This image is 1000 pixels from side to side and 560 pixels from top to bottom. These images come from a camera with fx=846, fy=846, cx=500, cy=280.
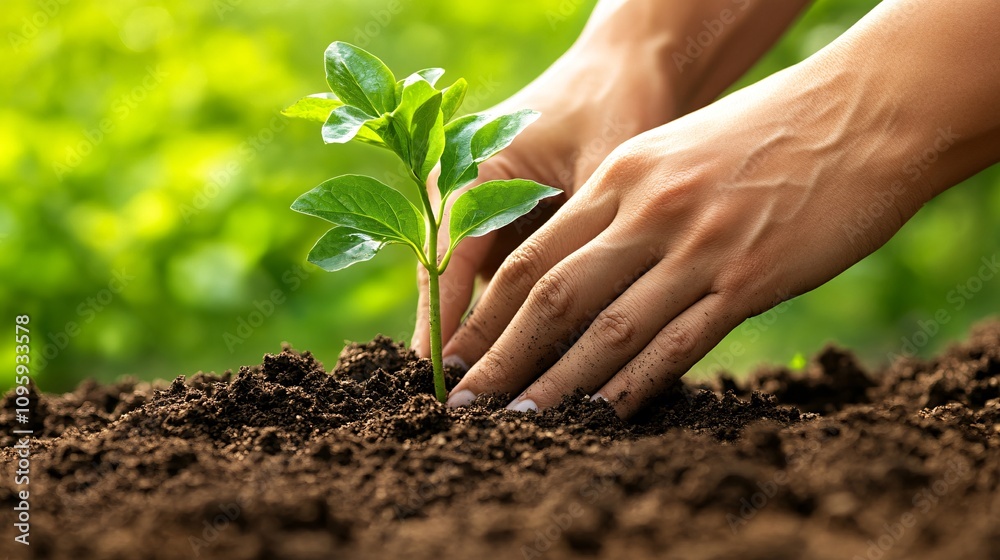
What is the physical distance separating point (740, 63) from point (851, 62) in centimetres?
85

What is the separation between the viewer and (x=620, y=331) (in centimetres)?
138

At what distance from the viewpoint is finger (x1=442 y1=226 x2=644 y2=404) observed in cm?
139

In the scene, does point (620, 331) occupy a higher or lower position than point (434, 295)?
lower

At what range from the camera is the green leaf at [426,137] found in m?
1.22

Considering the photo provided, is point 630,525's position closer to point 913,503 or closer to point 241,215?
point 913,503

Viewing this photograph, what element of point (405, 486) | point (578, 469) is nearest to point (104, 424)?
point (405, 486)

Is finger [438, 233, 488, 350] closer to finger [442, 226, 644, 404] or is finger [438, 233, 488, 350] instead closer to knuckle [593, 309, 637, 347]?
finger [442, 226, 644, 404]

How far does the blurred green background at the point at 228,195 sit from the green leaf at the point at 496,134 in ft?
6.74

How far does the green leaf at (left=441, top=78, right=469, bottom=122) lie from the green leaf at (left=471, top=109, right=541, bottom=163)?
0.06 m

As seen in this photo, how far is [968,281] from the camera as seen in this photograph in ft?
11.1
